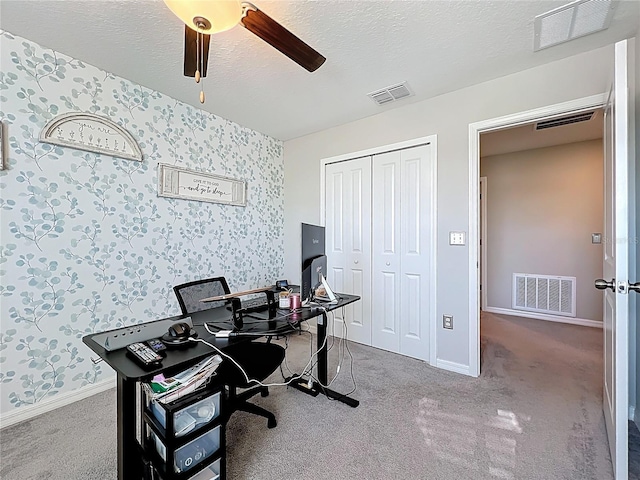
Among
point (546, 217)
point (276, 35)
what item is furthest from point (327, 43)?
point (546, 217)

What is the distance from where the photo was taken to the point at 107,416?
6.11 ft

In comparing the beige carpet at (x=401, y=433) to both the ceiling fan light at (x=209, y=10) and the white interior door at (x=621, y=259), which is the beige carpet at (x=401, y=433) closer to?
the white interior door at (x=621, y=259)

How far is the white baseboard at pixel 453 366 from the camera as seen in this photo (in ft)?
7.93

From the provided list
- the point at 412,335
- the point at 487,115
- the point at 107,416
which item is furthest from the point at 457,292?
the point at 107,416

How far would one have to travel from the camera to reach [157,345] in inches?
47.6

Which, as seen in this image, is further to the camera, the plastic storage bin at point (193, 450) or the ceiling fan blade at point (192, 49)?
the ceiling fan blade at point (192, 49)

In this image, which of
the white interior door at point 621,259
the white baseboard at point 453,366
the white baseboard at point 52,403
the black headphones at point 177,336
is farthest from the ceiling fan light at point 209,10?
the white baseboard at point 453,366

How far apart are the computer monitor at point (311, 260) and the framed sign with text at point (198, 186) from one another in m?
1.42

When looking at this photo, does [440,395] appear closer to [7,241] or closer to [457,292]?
[457,292]

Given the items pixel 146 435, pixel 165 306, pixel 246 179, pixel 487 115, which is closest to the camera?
pixel 146 435

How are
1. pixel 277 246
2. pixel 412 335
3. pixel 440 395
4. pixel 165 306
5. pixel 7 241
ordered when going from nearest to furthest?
pixel 7 241 → pixel 440 395 → pixel 165 306 → pixel 412 335 → pixel 277 246

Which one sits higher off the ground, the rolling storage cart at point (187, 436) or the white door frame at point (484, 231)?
the white door frame at point (484, 231)

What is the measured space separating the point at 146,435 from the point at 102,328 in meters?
1.27

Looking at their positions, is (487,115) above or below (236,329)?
above
